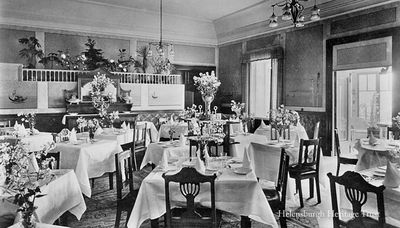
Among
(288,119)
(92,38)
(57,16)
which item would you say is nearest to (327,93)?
(288,119)

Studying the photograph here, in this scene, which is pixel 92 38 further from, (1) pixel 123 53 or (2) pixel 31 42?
(2) pixel 31 42

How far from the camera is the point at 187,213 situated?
9.31 ft

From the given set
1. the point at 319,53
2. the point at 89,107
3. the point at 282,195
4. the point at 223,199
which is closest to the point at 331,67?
the point at 319,53

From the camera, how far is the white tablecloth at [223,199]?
118 inches

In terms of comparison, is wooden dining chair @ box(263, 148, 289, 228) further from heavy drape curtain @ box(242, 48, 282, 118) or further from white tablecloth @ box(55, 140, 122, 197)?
heavy drape curtain @ box(242, 48, 282, 118)

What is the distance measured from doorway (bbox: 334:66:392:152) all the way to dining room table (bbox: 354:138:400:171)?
3.64 m

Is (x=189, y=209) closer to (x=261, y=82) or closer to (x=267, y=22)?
(x=267, y=22)

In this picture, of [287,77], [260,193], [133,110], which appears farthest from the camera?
[133,110]

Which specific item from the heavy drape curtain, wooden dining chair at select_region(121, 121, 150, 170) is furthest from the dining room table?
the heavy drape curtain

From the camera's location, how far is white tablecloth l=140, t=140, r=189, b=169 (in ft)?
16.6

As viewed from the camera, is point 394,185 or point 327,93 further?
point 327,93

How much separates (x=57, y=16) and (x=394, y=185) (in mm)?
10016

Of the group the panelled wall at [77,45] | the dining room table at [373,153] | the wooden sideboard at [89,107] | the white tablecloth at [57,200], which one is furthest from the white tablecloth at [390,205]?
the panelled wall at [77,45]

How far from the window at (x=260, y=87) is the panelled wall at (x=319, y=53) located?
27.5 inches
